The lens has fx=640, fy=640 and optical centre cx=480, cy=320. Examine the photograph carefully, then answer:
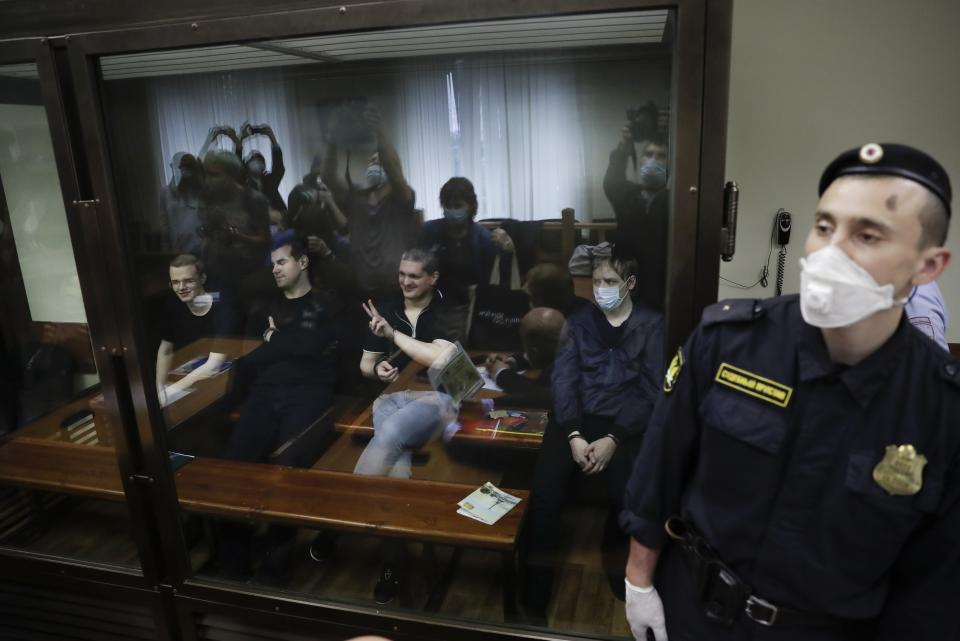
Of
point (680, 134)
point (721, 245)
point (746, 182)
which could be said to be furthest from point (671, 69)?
point (746, 182)

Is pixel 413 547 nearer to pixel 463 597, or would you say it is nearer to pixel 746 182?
pixel 463 597

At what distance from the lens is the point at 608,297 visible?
148 cm

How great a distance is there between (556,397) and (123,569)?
1.36 metres

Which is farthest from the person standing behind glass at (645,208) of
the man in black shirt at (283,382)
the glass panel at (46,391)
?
the glass panel at (46,391)

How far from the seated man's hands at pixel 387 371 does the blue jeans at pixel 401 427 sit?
46mm

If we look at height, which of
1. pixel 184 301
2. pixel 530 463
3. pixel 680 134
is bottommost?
pixel 530 463

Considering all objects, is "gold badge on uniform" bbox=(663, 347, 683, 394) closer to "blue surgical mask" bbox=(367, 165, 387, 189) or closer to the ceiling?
the ceiling

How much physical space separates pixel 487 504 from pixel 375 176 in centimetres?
92

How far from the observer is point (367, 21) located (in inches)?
51.5

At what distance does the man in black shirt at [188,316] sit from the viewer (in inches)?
67.7

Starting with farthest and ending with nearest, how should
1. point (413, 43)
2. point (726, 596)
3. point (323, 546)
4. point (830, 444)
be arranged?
point (323, 546)
point (413, 43)
point (726, 596)
point (830, 444)

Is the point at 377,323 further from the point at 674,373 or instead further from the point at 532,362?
the point at 674,373

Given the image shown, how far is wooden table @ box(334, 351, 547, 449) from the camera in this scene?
5.37 feet

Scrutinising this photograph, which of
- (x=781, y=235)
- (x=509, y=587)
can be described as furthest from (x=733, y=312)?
(x=781, y=235)
